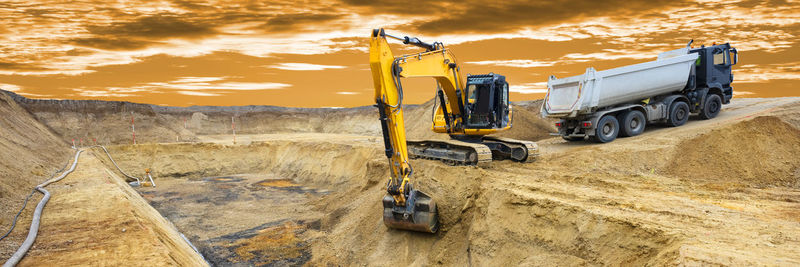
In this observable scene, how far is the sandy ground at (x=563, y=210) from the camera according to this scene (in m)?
5.96

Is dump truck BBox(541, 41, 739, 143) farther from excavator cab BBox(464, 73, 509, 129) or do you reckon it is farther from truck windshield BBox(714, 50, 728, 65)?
excavator cab BBox(464, 73, 509, 129)

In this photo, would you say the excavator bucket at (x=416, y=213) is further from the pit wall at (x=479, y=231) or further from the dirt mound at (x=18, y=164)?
the dirt mound at (x=18, y=164)

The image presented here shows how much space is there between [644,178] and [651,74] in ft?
21.8

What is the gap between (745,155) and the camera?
12.0m

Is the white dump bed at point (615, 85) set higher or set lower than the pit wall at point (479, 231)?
higher

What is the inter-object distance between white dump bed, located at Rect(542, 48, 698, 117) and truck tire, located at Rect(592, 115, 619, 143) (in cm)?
53

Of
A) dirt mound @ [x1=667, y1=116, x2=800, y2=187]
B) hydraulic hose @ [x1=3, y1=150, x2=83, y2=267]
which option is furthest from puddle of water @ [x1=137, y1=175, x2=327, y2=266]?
dirt mound @ [x1=667, y1=116, x2=800, y2=187]

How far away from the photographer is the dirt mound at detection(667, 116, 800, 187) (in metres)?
11.4

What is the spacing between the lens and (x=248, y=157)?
27.7m

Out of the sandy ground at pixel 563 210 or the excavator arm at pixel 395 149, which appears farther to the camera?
the excavator arm at pixel 395 149

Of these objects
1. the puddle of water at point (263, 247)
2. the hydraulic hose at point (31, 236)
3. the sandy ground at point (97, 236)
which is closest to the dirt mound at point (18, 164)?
the hydraulic hose at point (31, 236)

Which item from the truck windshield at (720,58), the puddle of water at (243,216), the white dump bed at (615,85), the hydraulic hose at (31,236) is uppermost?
the truck windshield at (720,58)

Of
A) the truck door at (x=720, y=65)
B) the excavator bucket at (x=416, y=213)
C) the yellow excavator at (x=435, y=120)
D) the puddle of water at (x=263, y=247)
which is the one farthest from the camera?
the truck door at (x=720, y=65)

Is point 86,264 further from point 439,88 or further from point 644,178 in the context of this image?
point 644,178
